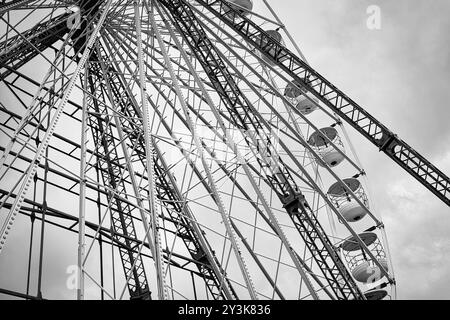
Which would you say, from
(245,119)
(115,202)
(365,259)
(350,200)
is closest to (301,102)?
(350,200)

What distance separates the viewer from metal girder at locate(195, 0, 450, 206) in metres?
13.6

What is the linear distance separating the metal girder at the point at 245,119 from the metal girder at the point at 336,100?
0.98 m

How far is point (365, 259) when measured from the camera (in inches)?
A: 768

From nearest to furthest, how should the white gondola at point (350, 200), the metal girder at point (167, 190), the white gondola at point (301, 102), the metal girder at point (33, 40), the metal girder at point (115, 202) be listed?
the metal girder at point (33, 40) < the metal girder at point (167, 190) < the metal girder at point (115, 202) < the white gondola at point (350, 200) < the white gondola at point (301, 102)

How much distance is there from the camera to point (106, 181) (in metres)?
22.7

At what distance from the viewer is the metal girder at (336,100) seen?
13.6 m

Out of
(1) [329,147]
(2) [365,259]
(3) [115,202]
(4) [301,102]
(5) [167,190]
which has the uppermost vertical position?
(4) [301,102]

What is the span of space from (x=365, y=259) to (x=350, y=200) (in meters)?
2.63

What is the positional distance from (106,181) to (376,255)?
1214cm

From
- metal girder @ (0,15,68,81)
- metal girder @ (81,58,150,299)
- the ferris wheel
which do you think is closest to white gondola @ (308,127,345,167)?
the ferris wheel

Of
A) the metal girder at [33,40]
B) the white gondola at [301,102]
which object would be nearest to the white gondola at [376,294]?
the white gondola at [301,102]

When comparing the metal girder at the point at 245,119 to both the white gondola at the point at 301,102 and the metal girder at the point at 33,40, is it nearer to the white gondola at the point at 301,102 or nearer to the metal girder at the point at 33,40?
the metal girder at the point at 33,40

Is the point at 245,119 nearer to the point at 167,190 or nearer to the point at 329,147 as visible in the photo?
the point at 167,190

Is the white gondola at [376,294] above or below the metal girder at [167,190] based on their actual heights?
below
